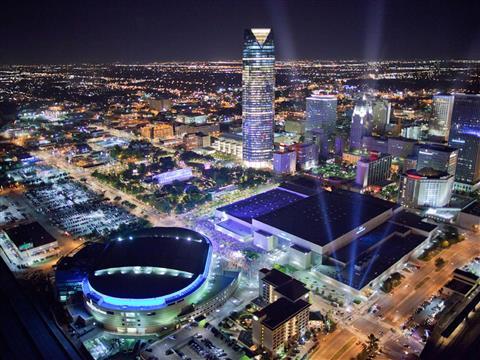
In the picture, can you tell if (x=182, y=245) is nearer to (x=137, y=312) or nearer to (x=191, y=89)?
(x=137, y=312)

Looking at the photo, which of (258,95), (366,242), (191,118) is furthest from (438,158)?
(191,118)

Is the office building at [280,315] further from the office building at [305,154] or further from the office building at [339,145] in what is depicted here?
the office building at [339,145]

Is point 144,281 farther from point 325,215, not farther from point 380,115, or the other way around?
point 380,115

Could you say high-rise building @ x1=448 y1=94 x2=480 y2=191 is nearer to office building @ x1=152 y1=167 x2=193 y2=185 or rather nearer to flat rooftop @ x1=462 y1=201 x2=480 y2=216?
flat rooftop @ x1=462 y1=201 x2=480 y2=216

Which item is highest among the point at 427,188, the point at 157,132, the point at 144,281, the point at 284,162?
the point at 157,132

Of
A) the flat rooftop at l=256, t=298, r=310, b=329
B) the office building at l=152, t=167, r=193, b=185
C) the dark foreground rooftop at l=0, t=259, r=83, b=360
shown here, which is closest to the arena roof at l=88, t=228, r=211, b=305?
the flat rooftop at l=256, t=298, r=310, b=329

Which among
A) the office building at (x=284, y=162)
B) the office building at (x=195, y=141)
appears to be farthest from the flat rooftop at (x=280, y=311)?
the office building at (x=195, y=141)
